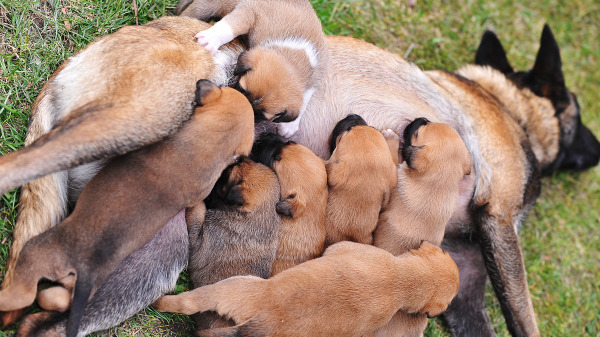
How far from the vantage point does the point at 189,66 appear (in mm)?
3600

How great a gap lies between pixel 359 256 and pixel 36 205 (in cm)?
196

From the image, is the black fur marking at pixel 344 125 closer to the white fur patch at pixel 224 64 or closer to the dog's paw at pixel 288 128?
the dog's paw at pixel 288 128

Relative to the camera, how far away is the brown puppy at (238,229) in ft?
12.0

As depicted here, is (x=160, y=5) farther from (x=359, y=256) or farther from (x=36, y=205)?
(x=359, y=256)

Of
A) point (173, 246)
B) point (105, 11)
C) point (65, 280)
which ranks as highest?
point (105, 11)

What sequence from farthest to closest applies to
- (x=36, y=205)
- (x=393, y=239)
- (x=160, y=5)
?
(x=160, y=5) → (x=393, y=239) → (x=36, y=205)

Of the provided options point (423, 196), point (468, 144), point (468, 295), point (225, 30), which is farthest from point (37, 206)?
point (468, 295)

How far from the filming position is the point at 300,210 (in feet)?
12.3

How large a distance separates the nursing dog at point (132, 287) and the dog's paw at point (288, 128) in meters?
1.00

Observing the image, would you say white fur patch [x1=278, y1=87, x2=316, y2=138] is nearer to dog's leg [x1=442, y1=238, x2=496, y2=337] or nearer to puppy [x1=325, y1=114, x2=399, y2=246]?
puppy [x1=325, y1=114, x2=399, y2=246]

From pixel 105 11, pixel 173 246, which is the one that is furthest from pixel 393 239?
pixel 105 11

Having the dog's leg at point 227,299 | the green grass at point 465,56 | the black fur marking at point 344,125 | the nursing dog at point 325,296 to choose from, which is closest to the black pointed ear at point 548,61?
the green grass at point 465,56

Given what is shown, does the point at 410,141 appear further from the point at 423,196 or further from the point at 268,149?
the point at 268,149

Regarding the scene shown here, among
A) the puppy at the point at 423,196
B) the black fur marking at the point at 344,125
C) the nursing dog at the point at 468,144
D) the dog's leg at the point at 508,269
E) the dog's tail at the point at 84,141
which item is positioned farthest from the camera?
the dog's leg at the point at 508,269
